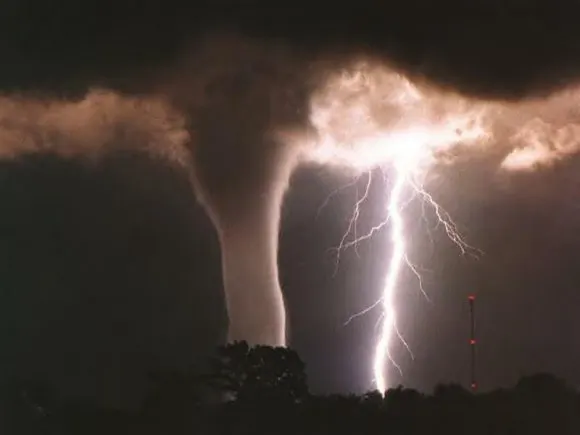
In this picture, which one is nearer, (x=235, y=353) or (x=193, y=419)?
(x=193, y=419)

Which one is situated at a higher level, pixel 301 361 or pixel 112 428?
pixel 301 361

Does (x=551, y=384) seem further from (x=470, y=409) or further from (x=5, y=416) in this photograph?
(x=5, y=416)

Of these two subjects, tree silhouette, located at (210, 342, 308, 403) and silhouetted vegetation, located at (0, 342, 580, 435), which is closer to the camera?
silhouetted vegetation, located at (0, 342, 580, 435)

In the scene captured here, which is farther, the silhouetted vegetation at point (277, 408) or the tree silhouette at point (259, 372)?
the tree silhouette at point (259, 372)

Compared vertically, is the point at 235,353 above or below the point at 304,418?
above

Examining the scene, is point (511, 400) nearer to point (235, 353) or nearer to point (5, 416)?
point (235, 353)

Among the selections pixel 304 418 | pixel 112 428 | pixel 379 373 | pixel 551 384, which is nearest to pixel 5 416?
pixel 112 428

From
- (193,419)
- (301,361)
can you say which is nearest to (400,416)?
(301,361)
